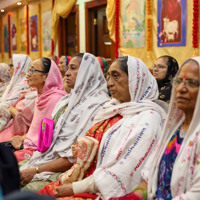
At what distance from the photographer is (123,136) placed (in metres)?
1.77

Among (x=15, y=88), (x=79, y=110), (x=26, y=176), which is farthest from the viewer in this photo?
(x=15, y=88)

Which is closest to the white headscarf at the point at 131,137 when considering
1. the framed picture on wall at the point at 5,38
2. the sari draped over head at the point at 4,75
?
the sari draped over head at the point at 4,75

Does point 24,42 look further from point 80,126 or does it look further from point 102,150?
point 102,150

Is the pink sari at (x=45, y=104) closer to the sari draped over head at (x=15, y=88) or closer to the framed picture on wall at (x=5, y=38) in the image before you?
the sari draped over head at (x=15, y=88)

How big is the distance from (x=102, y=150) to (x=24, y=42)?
7467mm

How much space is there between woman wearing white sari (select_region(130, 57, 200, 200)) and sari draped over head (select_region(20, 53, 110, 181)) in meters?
0.90

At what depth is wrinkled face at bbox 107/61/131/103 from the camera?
194 centimetres

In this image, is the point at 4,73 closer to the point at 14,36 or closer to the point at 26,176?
the point at 26,176

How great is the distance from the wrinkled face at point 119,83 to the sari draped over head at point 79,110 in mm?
466

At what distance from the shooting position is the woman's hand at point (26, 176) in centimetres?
230

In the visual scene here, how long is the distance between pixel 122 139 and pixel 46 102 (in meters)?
1.42

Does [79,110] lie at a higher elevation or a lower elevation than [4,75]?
lower

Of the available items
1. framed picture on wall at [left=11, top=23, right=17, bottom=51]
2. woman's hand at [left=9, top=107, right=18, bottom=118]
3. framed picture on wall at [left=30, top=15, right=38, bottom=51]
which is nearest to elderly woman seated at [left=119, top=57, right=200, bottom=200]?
woman's hand at [left=9, top=107, right=18, bottom=118]

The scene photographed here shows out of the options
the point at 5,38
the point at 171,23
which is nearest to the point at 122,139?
the point at 171,23
